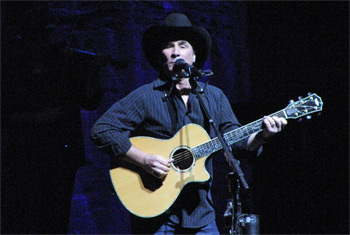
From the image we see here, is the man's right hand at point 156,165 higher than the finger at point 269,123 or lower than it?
lower

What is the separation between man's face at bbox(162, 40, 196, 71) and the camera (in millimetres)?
3254

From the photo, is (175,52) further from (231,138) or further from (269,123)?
(269,123)

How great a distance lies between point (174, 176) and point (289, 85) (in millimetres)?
2455

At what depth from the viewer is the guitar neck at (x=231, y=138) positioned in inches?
122

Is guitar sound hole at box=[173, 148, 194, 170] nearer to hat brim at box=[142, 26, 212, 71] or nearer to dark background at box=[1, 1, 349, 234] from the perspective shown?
dark background at box=[1, 1, 349, 234]

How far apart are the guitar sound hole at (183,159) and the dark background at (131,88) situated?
53cm

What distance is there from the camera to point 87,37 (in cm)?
443

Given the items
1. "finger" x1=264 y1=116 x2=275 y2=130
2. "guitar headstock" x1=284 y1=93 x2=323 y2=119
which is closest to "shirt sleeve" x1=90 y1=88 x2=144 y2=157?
"finger" x1=264 y1=116 x2=275 y2=130

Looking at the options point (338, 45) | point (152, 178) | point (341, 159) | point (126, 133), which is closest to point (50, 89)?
point (126, 133)

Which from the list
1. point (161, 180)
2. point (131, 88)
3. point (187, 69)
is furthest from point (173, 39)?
point (131, 88)

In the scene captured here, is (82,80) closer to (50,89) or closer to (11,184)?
(50,89)

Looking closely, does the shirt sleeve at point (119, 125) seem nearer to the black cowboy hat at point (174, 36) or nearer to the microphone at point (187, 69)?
the microphone at point (187, 69)

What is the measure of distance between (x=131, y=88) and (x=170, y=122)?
1.41 meters

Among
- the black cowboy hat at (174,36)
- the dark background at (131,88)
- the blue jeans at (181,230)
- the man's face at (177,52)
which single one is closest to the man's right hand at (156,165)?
the blue jeans at (181,230)
